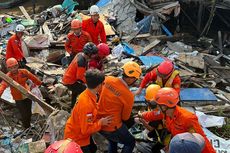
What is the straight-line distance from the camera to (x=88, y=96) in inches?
172

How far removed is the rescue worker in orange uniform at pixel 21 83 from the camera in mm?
6352

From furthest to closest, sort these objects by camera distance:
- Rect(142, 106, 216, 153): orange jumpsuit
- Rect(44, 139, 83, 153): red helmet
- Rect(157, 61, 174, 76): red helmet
Result: Rect(157, 61, 174, 76): red helmet, Rect(142, 106, 216, 153): orange jumpsuit, Rect(44, 139, 83, 153): red helmet

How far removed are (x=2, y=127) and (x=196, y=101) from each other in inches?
148

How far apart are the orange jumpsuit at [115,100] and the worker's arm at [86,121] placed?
374mm

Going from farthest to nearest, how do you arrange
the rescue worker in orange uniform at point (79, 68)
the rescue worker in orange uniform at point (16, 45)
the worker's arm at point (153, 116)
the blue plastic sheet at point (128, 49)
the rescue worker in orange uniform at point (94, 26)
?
the blue plastic sheet at point (128, 49) < the rescue worker in orange uniform at point (94, 26) < the rescue worker in orange uniform at point (16, 45) < the rescue worker in orange uniform at point (79, 68) < the worker's arm at point (153, 116)

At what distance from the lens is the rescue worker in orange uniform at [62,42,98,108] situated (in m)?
6.02

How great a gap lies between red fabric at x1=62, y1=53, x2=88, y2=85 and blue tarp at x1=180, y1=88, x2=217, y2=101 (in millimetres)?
2042

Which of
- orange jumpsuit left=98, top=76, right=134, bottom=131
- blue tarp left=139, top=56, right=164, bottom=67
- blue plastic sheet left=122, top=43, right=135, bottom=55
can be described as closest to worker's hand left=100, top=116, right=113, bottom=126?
orange jumpsuit left=98, top=76, right=134, bottom=131

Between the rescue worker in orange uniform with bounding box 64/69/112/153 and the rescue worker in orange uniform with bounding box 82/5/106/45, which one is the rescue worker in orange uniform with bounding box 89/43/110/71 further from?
the rescue worker in orange uniform with bounding box 64/69/112/153

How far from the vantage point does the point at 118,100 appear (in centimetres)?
476

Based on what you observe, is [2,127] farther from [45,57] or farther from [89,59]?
[45,57]

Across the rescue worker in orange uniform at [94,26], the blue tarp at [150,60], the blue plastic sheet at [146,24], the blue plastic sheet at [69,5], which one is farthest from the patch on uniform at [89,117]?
the blue plastic sheet at [69,5]

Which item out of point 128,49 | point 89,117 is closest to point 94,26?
point 128,49

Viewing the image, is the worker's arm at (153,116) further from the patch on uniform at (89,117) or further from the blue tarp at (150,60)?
the blue tarp at (150,60)
